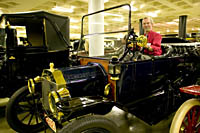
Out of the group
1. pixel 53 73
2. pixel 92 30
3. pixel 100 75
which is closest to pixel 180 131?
pixel 100 75

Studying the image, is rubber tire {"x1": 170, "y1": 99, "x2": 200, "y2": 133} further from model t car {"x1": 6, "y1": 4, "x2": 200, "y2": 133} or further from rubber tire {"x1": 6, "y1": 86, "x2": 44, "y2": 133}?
rubber tire {"x1": 6, "y1": 86, "x2": 44, "y2": 133}

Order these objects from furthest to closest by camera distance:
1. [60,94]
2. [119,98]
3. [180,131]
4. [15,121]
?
[15,121] → [119,98] → [180,131] → [60,94]

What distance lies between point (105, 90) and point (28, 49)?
2211 mm

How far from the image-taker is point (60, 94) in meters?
1.49

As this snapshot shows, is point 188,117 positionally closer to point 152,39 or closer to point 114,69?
point 114,69

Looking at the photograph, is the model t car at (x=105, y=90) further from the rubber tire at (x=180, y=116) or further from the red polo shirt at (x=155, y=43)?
the rubber tire at (x=180, y=116)

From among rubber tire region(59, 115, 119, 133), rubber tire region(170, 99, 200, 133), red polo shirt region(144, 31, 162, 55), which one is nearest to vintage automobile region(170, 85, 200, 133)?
rubber tire region(170, 99, 200, 133)

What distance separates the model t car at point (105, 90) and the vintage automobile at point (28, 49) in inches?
33.0

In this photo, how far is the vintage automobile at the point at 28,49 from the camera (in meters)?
3.08

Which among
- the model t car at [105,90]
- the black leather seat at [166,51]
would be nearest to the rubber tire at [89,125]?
the model t car at [105,90]

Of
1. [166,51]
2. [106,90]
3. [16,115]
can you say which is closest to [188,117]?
[106,90]

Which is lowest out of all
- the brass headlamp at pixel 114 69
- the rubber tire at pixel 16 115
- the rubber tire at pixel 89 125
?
the rubber tire at pixel 16 115

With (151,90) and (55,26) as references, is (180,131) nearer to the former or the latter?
(151,90)

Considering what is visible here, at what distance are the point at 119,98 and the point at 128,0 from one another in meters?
6.23
